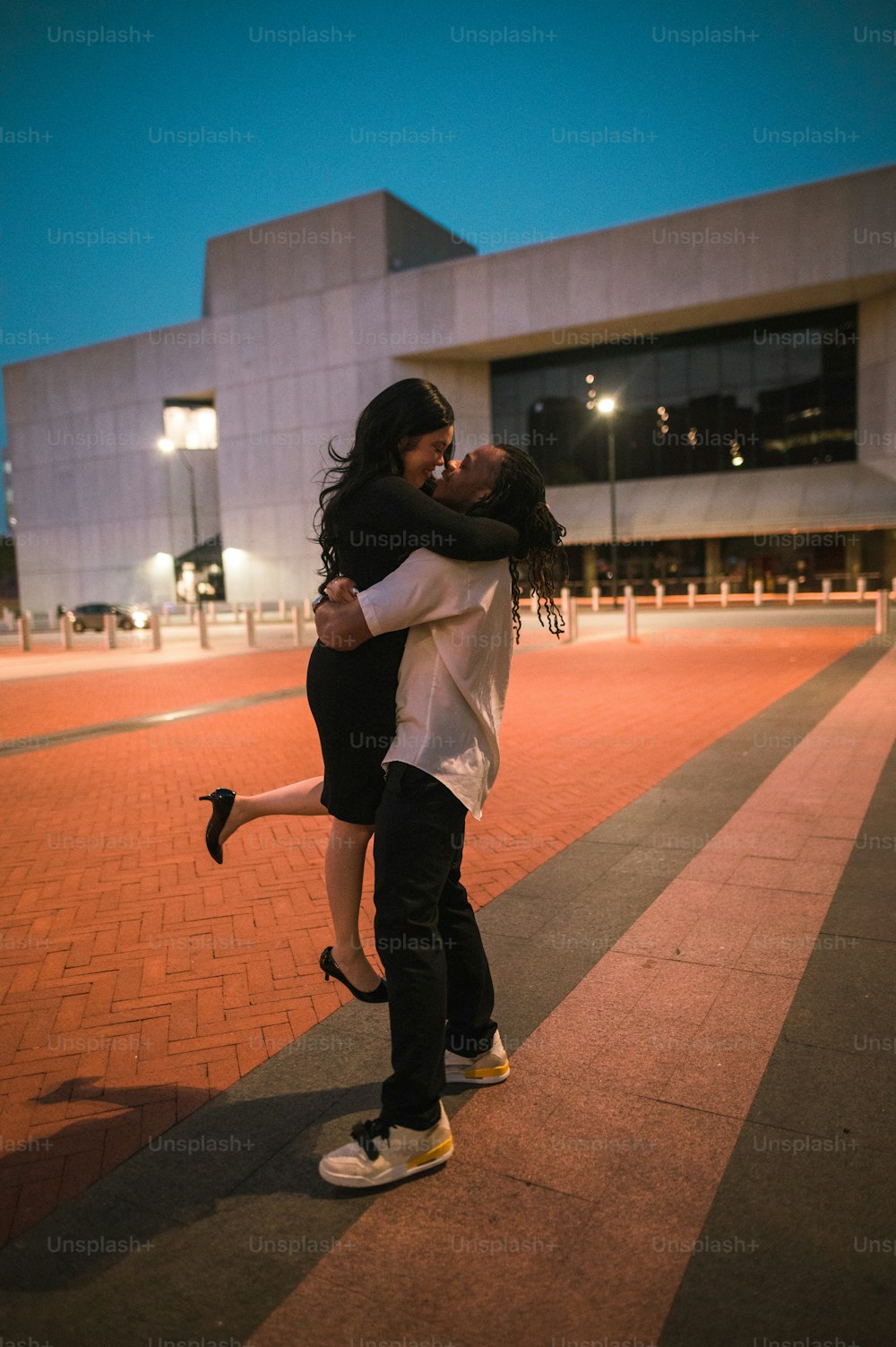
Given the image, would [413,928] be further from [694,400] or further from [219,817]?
[694,400]

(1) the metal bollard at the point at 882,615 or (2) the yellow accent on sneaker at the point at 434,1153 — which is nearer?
(2) the yellow accent on sneaker at the point at 434,1153

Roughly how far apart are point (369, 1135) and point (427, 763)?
976 millimetres

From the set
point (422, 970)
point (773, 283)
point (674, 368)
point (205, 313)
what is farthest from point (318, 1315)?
point (205, 313)

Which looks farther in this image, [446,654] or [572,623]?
[572,623]

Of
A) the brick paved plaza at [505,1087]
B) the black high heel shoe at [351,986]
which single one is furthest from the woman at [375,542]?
the brick paved plaza at [505,1087]

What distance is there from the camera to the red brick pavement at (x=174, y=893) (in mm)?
2666

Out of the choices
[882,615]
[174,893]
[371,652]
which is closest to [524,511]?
[371,652]

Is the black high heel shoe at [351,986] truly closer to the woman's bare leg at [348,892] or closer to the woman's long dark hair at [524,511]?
the woman's bare leg at [348,892]

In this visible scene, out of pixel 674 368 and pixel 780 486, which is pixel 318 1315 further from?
pixel 674 368

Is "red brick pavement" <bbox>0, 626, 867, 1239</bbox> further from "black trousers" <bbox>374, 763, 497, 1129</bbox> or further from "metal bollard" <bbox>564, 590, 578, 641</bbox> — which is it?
"metal bollard" <bbox>564, 590, 578, 641</bbox>

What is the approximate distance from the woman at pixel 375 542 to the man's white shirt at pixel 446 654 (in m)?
0.06

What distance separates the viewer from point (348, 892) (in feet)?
8.56

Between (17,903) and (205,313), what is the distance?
2112 inches

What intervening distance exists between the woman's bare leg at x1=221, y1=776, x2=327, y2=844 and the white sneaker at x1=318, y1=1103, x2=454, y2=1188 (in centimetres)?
94
